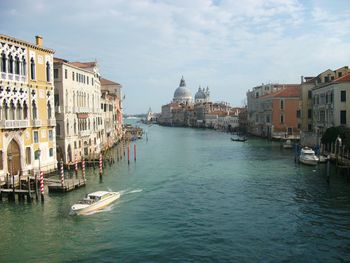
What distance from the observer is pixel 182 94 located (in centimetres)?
18338

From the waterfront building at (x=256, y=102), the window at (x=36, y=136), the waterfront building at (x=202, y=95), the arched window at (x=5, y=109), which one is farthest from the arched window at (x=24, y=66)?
the waterfront building at (x=202, y=95)

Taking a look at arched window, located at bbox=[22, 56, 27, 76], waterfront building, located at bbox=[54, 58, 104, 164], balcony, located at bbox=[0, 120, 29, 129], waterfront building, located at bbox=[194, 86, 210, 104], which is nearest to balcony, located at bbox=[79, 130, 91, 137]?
waterfront building, located at bbox=[54, 58, 104, 164]

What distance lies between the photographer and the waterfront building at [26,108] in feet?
67.4

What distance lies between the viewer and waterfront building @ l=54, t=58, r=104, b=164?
92.4ft

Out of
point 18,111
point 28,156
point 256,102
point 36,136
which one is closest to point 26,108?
point 18,111

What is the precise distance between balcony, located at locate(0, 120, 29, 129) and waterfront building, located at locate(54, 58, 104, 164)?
5882 millimetres

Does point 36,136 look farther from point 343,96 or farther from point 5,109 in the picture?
point 343,96

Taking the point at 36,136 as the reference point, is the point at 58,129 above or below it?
above

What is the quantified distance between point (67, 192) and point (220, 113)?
96.7 metres

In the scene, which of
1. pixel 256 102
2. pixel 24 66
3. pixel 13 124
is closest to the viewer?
pixel 13 124

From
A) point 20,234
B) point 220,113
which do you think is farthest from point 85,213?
point 220,113

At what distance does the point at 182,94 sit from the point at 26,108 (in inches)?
6377

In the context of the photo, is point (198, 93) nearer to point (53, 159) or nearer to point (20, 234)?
point (53, 159)

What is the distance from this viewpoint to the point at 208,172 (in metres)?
27.9
